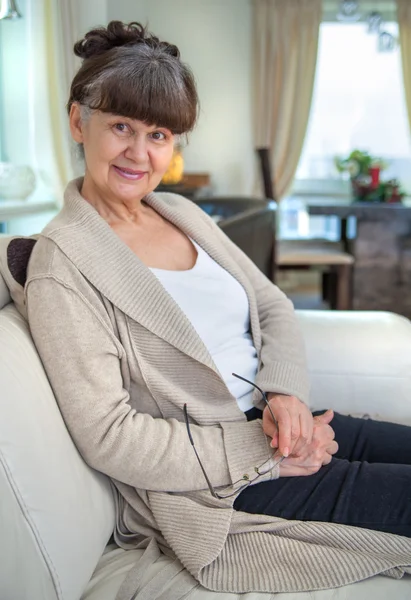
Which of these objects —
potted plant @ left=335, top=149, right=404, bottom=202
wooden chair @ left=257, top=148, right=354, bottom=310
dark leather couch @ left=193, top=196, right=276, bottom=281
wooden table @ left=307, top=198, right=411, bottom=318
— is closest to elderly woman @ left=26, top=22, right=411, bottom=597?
dark leather couch @ left=193, top=196, right=276, bottom=281

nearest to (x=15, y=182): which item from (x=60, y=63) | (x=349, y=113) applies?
(x=60, y=63)

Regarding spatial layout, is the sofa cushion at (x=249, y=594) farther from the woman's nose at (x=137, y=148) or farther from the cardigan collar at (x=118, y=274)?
the woman's nose at (x=137, y=148)

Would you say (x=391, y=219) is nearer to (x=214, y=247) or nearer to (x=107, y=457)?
(x=214, y=247)

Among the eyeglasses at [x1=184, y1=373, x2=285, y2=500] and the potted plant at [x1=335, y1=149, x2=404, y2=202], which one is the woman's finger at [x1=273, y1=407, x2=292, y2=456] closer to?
the eyeglasses at [x1=184, y1=373, x2=285, y2=500]

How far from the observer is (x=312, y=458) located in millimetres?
1195

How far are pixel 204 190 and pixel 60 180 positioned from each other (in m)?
1.80

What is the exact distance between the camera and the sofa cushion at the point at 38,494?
0.91 metres

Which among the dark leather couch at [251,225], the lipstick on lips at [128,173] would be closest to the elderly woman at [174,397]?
the lipstick on lips at [128,173]

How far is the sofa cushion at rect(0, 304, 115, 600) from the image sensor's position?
909mm

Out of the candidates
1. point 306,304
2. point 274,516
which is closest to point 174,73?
point 274,516

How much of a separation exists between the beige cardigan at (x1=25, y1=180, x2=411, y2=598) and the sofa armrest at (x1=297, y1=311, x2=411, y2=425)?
15.8 inches

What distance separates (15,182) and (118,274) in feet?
6.74

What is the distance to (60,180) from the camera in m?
3.62

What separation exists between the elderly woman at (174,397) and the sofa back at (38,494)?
0.16ft
